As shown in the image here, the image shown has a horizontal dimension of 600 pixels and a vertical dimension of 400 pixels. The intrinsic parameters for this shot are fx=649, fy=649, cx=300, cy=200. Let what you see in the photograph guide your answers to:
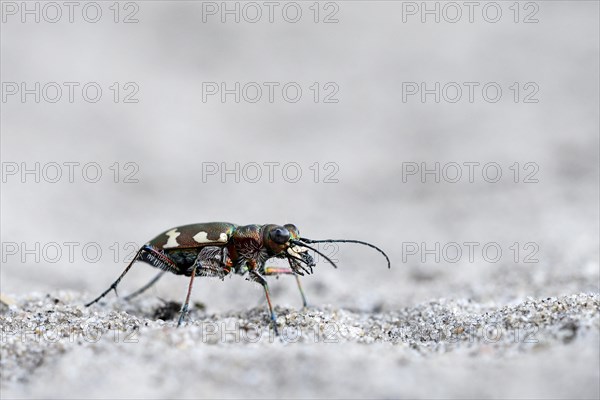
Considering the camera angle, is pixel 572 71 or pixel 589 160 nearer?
pixel 589 160

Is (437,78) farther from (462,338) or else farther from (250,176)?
(462,338)

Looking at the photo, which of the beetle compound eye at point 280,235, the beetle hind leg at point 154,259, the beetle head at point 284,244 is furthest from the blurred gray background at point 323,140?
the beetle compound eye at point 280,235

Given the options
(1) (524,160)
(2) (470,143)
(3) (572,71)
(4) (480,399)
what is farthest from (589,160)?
(4) (480,399)

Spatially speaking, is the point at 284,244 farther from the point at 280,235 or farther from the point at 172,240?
the point at 172,240

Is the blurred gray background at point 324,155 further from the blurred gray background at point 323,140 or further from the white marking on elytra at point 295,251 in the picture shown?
the white marking on elytra at point 295,251

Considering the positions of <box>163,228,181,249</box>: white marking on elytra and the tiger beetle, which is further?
<box>163,228,181,249</box>: white marking on elytra

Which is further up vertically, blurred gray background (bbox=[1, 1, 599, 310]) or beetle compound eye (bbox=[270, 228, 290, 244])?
blurred gray background (bbox=[1, 1, 599, 310])

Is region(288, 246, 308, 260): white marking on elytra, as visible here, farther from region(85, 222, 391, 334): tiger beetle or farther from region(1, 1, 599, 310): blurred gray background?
region(1, 1, 599, 310): blurred gray background

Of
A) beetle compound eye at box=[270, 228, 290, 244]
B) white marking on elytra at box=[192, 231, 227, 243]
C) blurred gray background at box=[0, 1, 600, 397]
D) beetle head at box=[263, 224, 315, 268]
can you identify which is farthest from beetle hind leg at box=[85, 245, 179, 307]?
blurred gray background at box=[0, 1, 600, 397]

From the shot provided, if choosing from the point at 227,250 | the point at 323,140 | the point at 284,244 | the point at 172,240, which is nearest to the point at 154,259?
the point at 172,240
